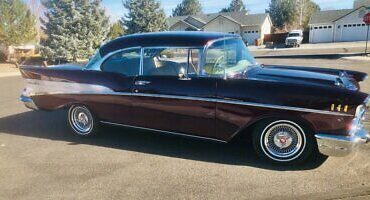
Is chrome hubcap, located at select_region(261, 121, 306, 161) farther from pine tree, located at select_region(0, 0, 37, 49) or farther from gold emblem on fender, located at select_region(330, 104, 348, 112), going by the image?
pine tree, located at select_region(0, 0, 37, 49)

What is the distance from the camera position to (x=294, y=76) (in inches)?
189

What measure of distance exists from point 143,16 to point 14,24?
13568 mm

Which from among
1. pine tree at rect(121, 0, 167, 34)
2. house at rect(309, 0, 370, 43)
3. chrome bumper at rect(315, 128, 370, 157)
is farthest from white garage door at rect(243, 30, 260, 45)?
chrome bumper at rect(315, 128, 370, 157)

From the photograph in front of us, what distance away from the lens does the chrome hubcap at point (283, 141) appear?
14.7ft

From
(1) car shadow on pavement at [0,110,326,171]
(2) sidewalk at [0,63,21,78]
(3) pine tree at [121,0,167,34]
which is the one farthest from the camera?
(3) pine tree at [121,0,167,34]

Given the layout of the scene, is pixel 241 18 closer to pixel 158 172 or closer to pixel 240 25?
pixel 240 25

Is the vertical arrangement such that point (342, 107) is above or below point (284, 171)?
above

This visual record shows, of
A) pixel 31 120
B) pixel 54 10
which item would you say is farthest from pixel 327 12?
pixel 31 120

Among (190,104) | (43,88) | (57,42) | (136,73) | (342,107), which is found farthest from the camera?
(57,42)

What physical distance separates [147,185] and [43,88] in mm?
3077

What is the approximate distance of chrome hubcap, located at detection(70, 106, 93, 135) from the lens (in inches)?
236

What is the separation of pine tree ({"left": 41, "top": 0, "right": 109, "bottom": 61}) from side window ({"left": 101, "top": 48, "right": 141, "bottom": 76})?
20.7 metres

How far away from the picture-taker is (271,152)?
464 cm

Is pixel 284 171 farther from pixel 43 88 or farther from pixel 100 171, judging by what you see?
pixel 43 88
